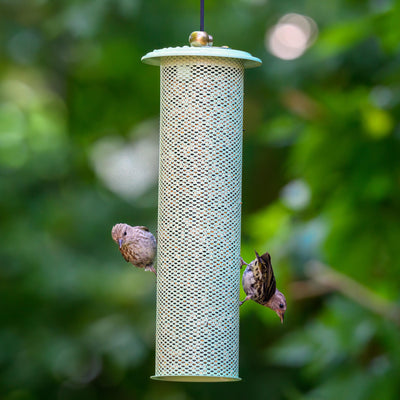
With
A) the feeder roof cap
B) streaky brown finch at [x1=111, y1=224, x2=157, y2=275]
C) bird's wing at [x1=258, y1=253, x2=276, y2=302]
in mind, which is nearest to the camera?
bird's wing at [x1=258, y1=253, x2=276, y2=302]

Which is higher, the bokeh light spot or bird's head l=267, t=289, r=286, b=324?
the bokeh light spot

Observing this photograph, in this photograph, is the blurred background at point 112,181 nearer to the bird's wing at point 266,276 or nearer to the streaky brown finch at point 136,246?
the streaky brown finch at point 136,246

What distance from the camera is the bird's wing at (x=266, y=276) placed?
3.76m

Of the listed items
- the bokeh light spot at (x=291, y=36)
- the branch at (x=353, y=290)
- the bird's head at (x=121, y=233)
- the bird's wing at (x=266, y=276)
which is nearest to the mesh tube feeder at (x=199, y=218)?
the bird's head at (x=121, y=233)

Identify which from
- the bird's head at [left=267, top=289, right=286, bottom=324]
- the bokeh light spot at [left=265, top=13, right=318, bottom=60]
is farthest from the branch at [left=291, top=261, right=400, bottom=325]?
the bokeh light spot at [left=265, top=13, right=318, bottom=60]

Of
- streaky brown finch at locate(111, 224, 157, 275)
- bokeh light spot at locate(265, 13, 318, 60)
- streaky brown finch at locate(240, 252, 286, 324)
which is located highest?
bokeh light spot at locate(265, 13, 318, 60)

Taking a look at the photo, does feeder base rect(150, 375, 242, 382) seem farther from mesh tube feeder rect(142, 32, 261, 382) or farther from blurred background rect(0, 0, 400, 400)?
blurred background rect(0, 0, 400, 400)

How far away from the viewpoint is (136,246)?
4043 mm

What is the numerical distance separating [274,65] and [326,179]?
3.14m

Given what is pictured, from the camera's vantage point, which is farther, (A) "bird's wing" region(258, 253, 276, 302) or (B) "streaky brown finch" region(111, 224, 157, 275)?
(B) "streaky brown finch" region(111, 224, 157, 275)

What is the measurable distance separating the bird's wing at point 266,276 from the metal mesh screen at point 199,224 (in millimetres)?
266

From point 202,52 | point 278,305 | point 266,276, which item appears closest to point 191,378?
point 278,305

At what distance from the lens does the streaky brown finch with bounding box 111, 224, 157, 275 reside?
159 inches

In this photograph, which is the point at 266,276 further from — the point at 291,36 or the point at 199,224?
the point at 291,36
